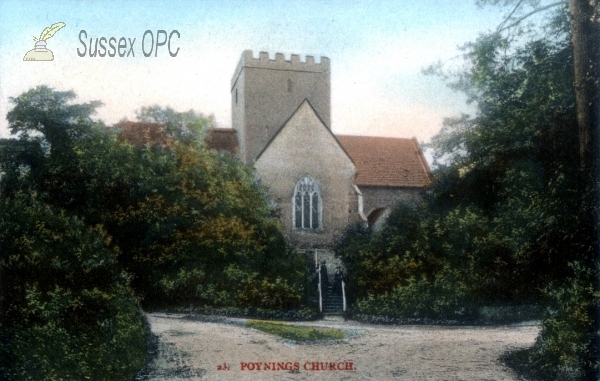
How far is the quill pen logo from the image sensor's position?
9984mm

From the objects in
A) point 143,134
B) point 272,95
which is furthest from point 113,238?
point 272,95

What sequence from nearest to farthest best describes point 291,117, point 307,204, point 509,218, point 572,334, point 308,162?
1. point 572,334
2. point 509,218
3. point 307,204
4. point 308,162
5. point 291,117

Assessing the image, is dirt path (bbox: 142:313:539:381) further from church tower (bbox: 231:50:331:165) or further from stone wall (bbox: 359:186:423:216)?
church tower (bbox: 231:50:331:165)

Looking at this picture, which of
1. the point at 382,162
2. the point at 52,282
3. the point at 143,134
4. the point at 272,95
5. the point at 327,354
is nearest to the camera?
the point at 52,282

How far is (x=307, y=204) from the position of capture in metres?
22.6

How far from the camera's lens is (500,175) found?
12336 millimetres

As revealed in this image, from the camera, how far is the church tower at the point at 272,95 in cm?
2397

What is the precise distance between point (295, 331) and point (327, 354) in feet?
7.33

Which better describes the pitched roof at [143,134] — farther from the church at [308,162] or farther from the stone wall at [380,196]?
the stone wall at [380,196]

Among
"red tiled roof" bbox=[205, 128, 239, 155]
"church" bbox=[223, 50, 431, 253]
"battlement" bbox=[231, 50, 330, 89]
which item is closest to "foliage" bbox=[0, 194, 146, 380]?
A: "church" bbox=[223, 50, 431, 253]

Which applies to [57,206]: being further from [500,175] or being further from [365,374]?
[500,175]

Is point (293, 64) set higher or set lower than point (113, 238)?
higher

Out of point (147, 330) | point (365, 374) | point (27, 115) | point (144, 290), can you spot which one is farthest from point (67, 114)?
point (365, 374)

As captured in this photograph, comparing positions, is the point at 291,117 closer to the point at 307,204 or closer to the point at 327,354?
the point at 307,204
